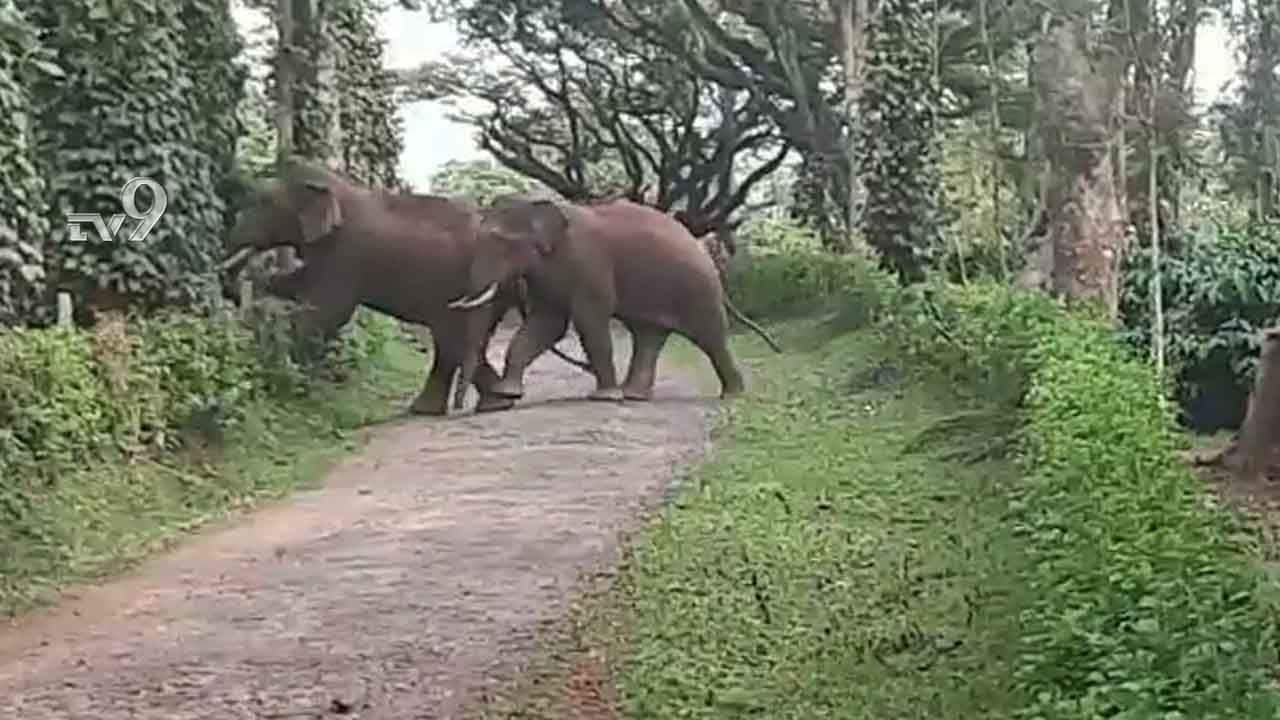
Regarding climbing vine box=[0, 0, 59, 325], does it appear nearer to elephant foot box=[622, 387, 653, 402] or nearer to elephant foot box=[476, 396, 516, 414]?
elephant foot box=[476, 396, 516, 414]

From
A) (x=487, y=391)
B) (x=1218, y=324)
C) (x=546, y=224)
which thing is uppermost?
(x=546, y=224)

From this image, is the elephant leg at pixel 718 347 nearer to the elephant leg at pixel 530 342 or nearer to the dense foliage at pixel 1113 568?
the elephant leg at pixel 530 342

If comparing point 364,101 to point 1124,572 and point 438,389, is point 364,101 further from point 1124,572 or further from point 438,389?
point 1124,572

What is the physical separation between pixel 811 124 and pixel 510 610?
73.8 ft

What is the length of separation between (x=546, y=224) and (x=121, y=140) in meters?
3.86

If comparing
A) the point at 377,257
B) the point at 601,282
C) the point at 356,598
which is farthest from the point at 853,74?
the point at 356,598

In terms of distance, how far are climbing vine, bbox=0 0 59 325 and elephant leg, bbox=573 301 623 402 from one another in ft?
18.0

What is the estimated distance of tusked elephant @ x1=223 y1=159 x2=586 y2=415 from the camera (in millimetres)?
15211

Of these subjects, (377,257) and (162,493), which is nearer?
(162,493)

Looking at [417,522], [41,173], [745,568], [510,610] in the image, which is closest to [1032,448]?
[745,568]

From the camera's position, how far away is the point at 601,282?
16.5 m

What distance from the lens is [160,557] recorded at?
932 centimetres

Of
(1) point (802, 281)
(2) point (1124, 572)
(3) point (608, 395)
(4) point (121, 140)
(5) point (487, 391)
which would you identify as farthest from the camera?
(1) point (802, 281)

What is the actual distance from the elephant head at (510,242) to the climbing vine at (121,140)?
7.95 feet
